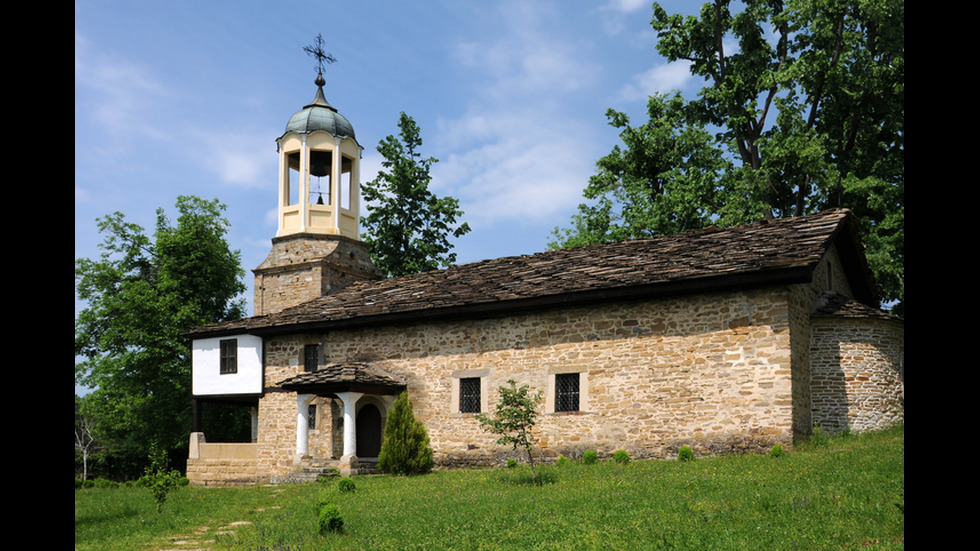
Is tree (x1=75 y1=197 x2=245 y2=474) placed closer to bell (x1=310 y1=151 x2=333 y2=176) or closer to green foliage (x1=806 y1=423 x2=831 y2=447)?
bell (x1=310 y1=151 x2=333 y2=176)

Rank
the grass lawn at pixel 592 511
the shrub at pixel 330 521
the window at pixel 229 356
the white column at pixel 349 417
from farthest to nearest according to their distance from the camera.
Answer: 1. the window at pixel 229 356
2. the white column at pixel 349 417
3. the shrub at pixel 330 521
4. the grass lawn at pixel 592 511

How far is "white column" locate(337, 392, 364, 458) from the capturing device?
1848 centimetres

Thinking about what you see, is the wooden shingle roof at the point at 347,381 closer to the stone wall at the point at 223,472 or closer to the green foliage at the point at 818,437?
the stone wall at the point at 223,472

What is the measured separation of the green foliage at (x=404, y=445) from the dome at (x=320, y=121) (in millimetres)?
11344

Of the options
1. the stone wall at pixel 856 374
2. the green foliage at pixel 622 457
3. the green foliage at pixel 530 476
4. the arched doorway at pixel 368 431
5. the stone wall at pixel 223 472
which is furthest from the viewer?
the stone wall at pixel 223 472

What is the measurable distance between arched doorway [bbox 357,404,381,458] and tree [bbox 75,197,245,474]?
13.4m

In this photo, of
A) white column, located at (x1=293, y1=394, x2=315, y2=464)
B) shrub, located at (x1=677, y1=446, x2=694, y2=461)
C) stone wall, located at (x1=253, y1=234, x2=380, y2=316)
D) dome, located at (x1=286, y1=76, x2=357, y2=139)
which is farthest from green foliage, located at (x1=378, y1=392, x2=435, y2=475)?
dome, located at (x1=286, y1=76, x2=357, y2=139)

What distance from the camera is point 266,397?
22.0 metres

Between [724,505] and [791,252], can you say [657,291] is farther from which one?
[724,505]

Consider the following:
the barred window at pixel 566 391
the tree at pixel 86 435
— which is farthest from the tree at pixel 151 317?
the barred window at pixel 566 391

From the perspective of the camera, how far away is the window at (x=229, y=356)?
2294 cm

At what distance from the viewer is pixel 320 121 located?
1003 inches
